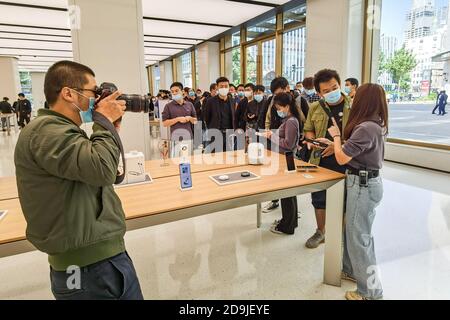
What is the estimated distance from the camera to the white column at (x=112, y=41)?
157 inches

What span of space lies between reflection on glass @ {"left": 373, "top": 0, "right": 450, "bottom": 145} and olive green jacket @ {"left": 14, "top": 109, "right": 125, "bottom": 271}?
17.8ft

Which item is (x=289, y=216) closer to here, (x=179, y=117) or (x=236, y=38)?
(x=179, y=117)

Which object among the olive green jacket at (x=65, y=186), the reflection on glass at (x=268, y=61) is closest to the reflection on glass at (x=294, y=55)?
the reflection on glass at (x=268, y=61)

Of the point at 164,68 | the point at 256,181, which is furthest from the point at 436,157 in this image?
the point at 164,68

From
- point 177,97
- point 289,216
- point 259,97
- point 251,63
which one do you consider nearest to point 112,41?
point 177,97

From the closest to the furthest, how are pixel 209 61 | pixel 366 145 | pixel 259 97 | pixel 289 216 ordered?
1. pixel 366 145
2. pixel 289 216
3. pixel 259 97
4. pixel 209 61

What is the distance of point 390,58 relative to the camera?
5.46 meters

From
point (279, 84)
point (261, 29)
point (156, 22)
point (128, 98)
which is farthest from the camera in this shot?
point (261, 29)

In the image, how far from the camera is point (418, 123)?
5492 millimetres

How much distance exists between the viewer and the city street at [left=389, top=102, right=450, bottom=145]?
492 centimetres

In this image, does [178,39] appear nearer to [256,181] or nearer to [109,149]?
[256,181]

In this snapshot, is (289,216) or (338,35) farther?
(338,35)

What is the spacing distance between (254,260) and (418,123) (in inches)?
191
